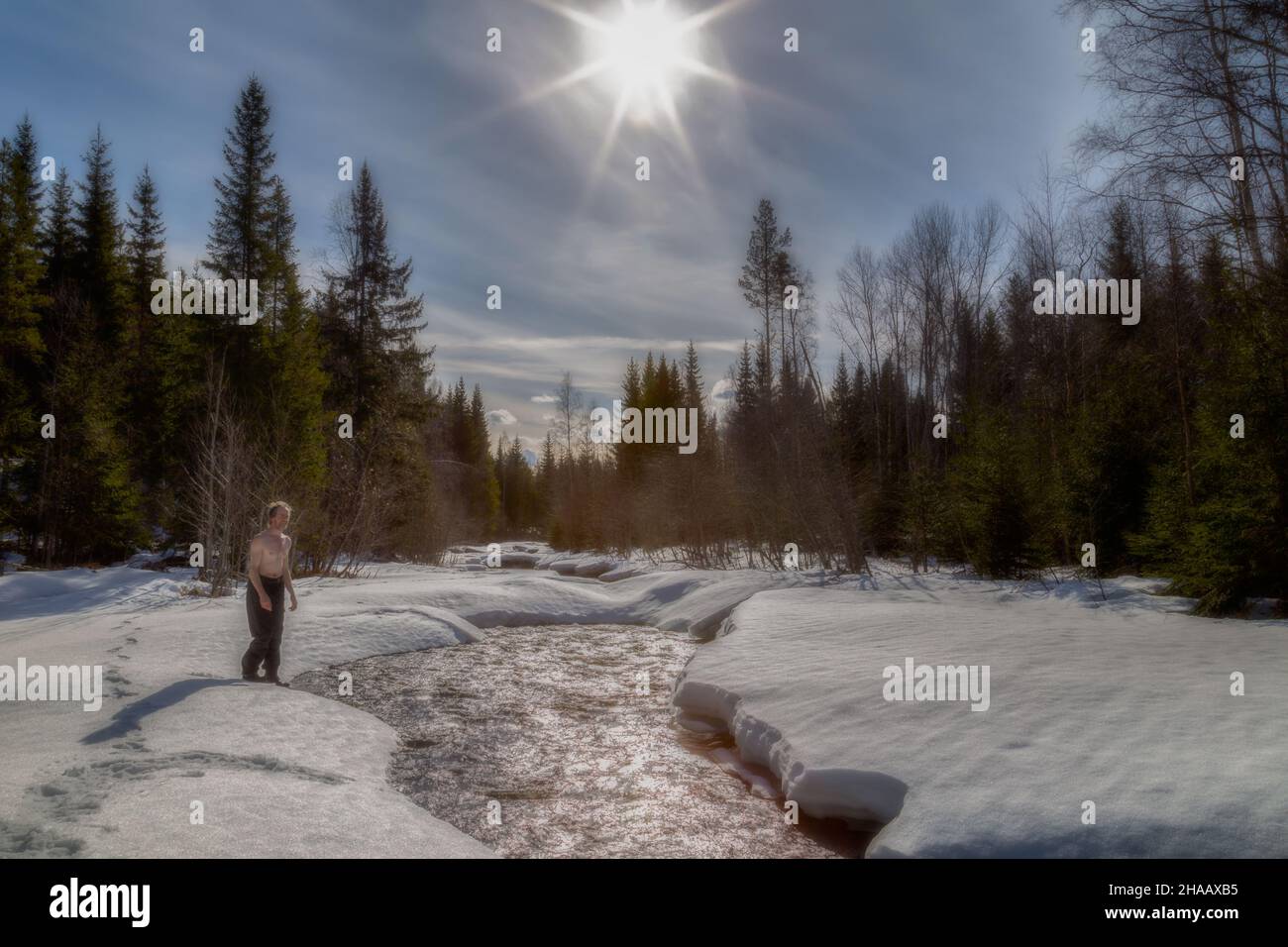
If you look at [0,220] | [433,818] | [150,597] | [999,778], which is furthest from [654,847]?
[0,220]

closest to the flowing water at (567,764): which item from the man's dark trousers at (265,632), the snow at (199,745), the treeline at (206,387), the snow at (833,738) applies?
the snow at (833,738)

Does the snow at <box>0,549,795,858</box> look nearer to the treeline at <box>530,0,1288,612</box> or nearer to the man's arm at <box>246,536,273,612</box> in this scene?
the man's arm at <box>246,536,273,612</box>

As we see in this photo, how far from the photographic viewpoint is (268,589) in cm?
798

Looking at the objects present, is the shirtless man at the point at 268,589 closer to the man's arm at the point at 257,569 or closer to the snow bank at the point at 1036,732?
the man's arm at the point at 257,569

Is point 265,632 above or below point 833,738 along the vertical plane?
above

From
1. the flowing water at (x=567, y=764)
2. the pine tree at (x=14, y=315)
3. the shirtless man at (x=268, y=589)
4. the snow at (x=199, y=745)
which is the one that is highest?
the pine tree at (x=14, y=315)

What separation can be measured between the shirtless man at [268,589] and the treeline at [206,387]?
8511 millimetres

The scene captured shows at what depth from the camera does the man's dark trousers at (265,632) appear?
26.5 feet

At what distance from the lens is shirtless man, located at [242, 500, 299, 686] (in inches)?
309

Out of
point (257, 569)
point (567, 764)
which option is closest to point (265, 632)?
point (257, 569)

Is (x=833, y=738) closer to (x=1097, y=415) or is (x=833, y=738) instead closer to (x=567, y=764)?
(x=567, y=764)

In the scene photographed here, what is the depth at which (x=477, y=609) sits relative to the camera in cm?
1625

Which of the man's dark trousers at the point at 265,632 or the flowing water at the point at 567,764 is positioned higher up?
Result: the man's dark trousers at the point at 265,632

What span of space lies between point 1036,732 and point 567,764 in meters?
4.25
